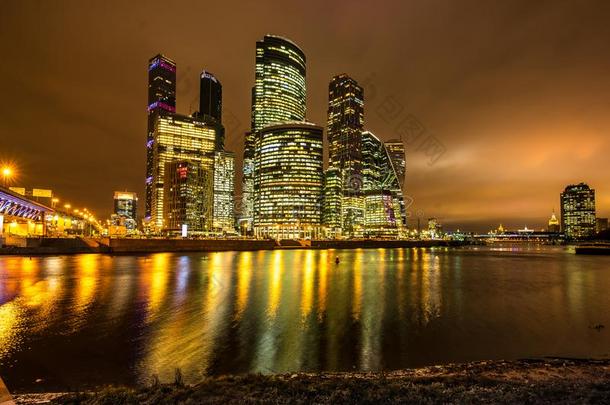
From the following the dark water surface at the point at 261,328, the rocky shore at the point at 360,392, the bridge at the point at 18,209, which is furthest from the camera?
the bridge at the point at 18,209

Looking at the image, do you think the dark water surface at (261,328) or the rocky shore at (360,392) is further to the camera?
the dark water surface at (261,328)

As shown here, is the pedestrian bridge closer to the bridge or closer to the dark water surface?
the bridge

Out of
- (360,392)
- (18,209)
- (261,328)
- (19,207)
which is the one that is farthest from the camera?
(19,207)

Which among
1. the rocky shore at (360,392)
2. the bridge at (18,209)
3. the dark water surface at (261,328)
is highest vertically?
the bridge at (18,209)

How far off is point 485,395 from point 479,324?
677 inches

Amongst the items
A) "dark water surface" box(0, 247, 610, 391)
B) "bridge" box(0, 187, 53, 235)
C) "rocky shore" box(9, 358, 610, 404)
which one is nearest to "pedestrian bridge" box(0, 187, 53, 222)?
"bridge" box(0, 187, 53, 235)

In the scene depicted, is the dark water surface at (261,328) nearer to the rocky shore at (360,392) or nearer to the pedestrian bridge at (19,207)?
the rocky shore at (360,392)

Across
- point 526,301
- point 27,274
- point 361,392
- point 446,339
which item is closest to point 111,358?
point 361,392

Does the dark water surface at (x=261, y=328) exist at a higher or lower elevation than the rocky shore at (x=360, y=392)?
lower

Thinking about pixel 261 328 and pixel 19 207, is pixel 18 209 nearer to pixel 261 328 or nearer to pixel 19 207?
pixel 19 207

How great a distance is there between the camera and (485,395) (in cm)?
891

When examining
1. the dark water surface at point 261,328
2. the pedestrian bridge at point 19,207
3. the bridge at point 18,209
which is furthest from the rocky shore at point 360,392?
the pedestrian bridge at point 19,207

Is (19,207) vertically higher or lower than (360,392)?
higher

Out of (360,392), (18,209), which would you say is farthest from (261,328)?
(18,209)
